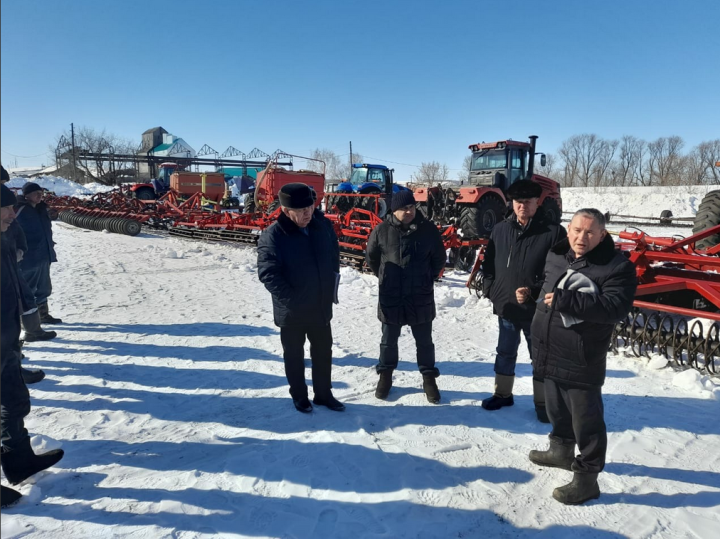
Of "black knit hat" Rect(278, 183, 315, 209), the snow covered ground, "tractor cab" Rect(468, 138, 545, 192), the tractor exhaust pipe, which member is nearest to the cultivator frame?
the snow covered ground

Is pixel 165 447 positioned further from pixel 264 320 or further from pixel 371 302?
pixel 371 302

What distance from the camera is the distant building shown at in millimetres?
51944

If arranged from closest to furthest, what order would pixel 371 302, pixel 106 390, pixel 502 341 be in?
pixel 502 341 < pixel 106 390 < pixel 371 302

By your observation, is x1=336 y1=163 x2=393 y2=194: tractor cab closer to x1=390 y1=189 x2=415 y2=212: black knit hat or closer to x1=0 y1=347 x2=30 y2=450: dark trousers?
x1=390 y1=189 x2=415 y2=212: black knit hat

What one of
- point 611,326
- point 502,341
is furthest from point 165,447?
point 611,326

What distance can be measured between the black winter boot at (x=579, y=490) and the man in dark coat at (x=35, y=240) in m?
5.30

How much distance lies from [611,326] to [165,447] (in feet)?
8.94

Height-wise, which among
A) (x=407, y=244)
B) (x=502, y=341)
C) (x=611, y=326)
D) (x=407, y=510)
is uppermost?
(x=407, y=244)

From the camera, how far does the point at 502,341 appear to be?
3.42 metres

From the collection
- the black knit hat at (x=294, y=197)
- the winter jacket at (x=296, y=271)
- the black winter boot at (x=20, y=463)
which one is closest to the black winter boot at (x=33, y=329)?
the black winter boot at (x=20, y=463)

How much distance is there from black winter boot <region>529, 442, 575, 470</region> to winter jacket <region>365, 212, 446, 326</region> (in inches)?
47.0

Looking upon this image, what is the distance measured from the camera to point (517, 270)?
3197 mm

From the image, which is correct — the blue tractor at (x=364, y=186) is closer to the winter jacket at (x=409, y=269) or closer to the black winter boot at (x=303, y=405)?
the winter jacket at (x=409, y=269)

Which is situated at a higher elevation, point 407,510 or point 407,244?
point 407,244
